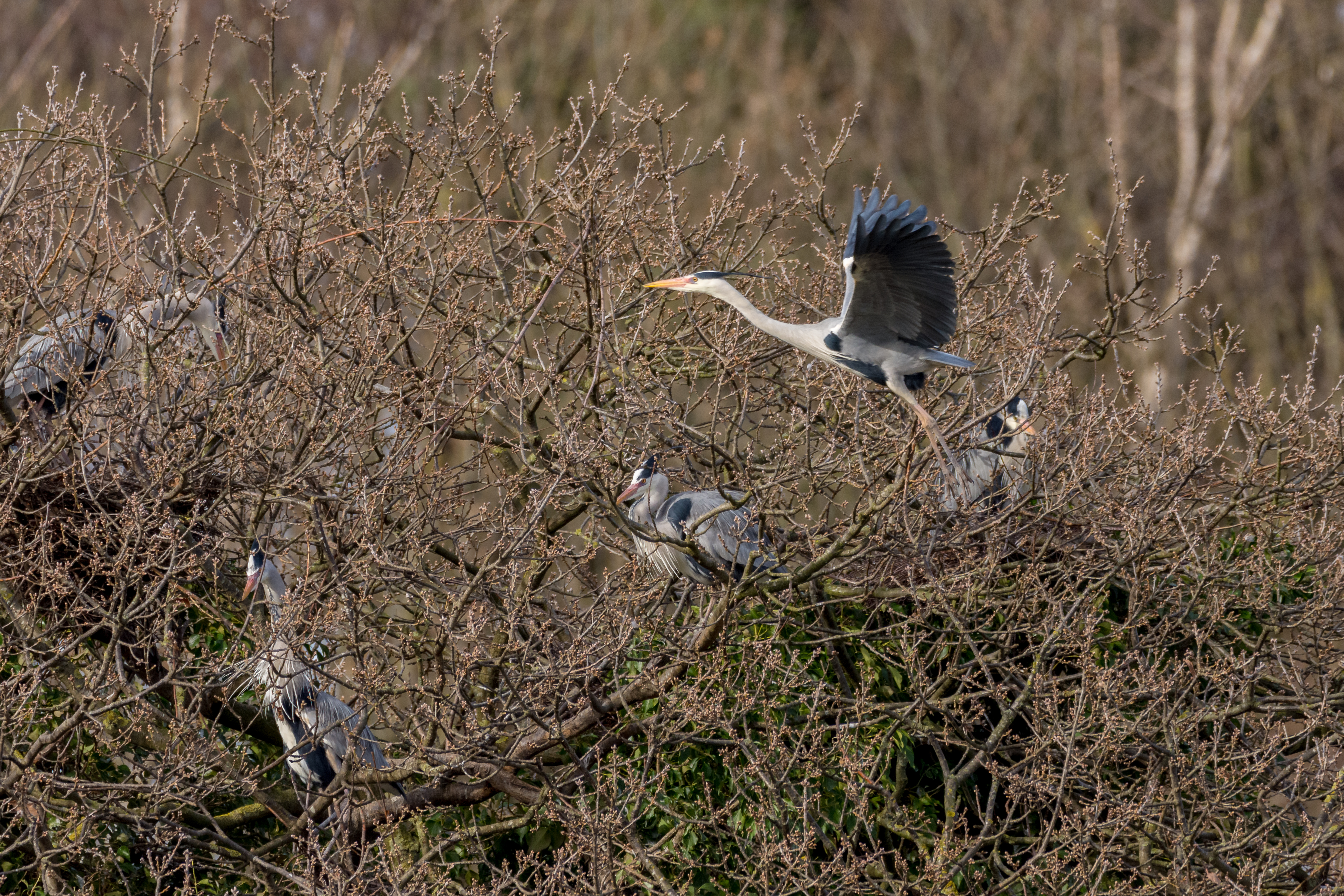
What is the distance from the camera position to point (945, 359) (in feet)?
18.1

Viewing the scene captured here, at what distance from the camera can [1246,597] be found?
5.84m

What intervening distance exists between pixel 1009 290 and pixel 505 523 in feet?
7.02

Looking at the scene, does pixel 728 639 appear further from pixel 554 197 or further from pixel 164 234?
pixel 164 234

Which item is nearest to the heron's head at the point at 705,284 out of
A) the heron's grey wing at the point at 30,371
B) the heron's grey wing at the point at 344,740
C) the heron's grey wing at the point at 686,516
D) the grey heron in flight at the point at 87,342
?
the heron's grey wing at the point at 686,516

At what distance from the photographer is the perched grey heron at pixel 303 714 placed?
209 inches

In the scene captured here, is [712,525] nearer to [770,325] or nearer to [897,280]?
[770,325]

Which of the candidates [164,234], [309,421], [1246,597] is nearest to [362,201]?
[164,234]

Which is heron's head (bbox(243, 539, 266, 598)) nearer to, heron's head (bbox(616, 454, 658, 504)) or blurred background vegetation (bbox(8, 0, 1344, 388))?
heron's head (bbox(616, 454, 658, 504))

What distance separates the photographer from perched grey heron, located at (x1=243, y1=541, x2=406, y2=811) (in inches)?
209

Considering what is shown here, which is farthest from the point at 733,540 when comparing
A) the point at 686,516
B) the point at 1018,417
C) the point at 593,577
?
the point at 1018,417

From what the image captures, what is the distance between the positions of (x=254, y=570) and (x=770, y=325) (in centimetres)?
213

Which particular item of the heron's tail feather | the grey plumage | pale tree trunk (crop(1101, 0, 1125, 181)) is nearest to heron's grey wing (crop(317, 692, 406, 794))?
the grey plumage

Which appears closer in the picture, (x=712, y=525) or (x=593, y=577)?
(x=593, y=577)

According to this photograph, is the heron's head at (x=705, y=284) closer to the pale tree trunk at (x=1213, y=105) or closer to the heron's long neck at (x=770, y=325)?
the heron's long neck at (x=770, y=325)
